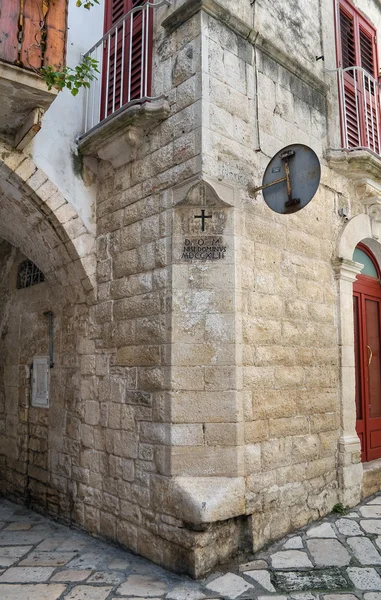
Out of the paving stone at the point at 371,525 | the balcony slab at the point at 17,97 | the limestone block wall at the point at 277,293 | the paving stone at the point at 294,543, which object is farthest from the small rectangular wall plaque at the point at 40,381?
the paving stone at the point at 371,525

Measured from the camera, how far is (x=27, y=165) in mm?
4156

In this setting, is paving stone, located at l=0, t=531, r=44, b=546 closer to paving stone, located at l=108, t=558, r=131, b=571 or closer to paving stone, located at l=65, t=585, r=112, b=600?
paving stone, located at l=108, t=558, r=131, b=571

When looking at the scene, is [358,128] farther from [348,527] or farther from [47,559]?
[47,559]

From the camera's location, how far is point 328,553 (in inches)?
142

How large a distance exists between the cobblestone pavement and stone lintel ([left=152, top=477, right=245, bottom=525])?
396 millimetres

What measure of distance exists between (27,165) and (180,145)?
1341mm

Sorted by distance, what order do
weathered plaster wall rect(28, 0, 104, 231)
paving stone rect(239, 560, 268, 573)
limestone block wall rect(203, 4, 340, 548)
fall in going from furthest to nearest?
weathered plaster wall rect(28, 0, 104, 231)
limestone block wall rect(203, 4, 340, 548)
paving stone rect(239, 560, 268, 573)

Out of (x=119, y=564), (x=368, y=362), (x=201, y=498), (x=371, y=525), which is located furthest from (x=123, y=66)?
(x=371, y=525)

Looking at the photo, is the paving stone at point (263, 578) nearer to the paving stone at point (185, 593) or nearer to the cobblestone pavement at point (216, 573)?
the cobblestone pavement at point (216, 573)

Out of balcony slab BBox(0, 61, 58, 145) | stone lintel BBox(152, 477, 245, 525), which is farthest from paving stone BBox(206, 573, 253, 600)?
balcony slab BBox(0, 61, 58, 145)

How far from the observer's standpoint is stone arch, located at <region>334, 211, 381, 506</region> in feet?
14.9

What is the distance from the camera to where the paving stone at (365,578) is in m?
3.13

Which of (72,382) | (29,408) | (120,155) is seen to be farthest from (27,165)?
(29,408)

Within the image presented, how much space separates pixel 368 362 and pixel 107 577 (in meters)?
3.49
